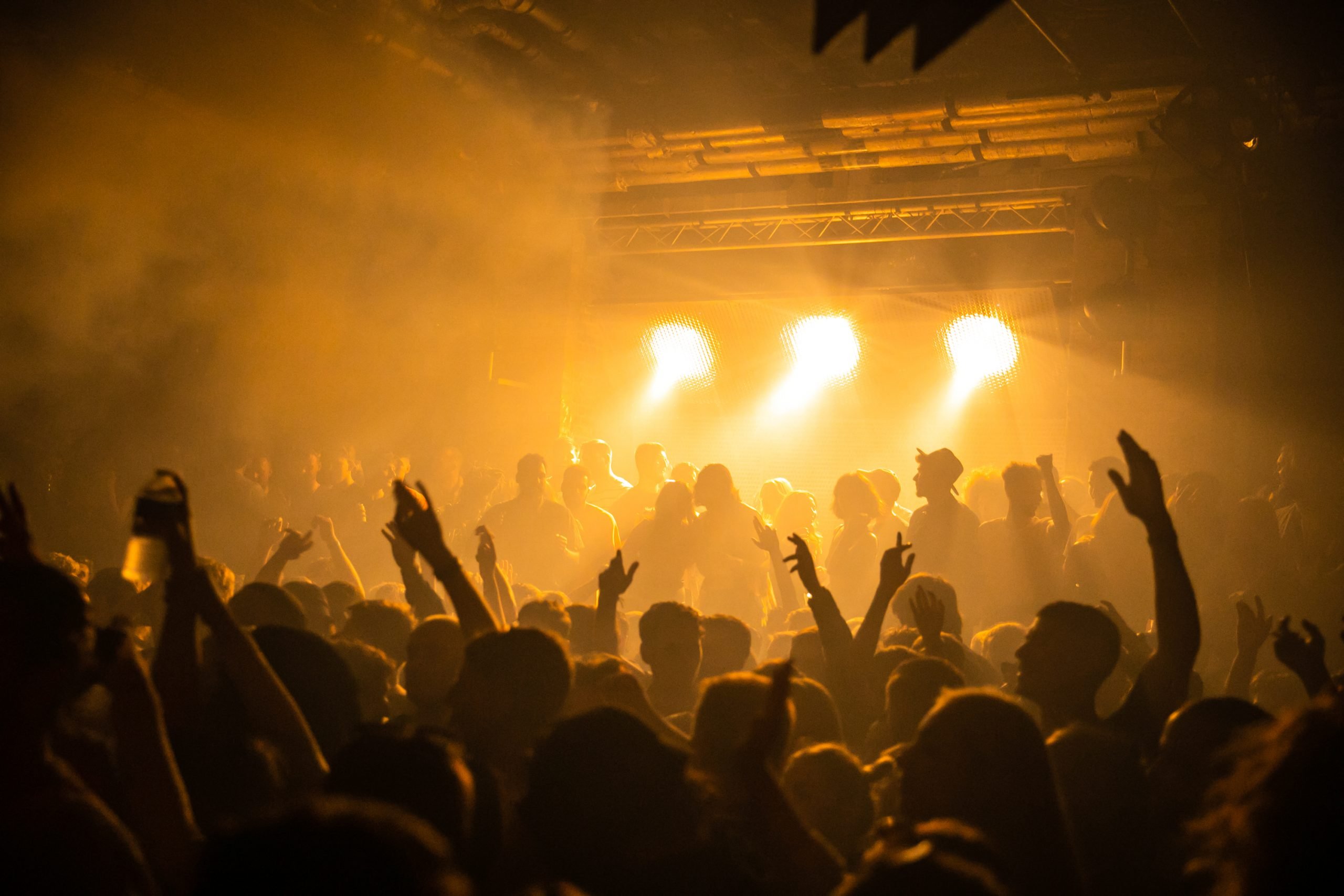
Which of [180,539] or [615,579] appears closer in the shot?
[180,539]

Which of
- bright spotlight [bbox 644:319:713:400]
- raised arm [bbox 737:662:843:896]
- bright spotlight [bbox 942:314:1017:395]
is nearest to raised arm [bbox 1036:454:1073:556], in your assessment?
raised arm [bbox 737:662:843:896]

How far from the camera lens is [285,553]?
5422mm

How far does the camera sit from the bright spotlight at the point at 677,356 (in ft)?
47.8

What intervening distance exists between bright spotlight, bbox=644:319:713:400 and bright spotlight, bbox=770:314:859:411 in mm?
1209

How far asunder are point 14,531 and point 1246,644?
15.8ft

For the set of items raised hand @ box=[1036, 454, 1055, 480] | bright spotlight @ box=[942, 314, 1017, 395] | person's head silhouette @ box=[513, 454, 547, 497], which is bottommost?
person's head silhouette @ box=[513, 454, 547, 497]

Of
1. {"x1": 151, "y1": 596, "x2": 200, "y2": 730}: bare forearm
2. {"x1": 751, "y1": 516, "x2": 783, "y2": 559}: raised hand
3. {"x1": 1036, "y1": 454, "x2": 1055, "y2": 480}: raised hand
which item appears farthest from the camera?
{"x1": 1036, "y1": 454, "x2": 1055, "y2": 480}: raised hand

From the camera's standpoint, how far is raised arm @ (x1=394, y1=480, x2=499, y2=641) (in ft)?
11.1

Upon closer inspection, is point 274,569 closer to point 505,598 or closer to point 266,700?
point 505,598

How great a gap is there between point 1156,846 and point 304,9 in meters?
8.96

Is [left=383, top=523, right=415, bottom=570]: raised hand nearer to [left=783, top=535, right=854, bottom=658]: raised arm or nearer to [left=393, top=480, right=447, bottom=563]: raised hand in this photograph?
[left=393, top=480, right=447, bottom=563]: raised hand

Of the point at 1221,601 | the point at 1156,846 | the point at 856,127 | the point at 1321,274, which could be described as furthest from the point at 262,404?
the point at 1321,274

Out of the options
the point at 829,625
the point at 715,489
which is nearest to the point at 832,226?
the point at 715,489

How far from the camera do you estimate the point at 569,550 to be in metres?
8.79
